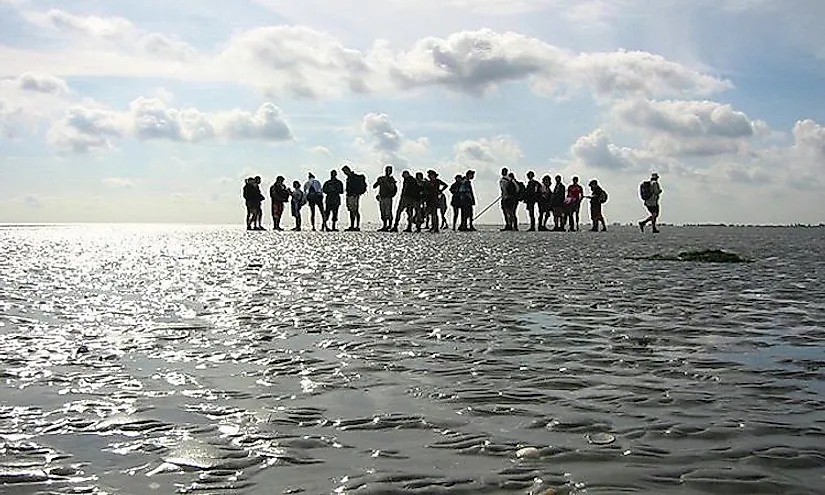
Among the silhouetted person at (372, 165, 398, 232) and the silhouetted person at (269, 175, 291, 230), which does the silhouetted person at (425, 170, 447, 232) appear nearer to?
the silhouetted person at (372, 165, 398, 232)

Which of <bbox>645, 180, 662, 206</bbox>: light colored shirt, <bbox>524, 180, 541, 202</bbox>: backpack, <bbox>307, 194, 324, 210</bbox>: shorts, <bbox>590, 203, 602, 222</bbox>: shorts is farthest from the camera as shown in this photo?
<bbox>307, 194, 324, 210</bbox>: shorts

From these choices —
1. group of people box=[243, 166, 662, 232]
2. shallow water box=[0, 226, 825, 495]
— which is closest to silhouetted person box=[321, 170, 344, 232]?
group of people box=[243, 166, 662, 232]

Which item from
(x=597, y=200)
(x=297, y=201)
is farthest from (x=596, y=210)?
(x=297, y=201)

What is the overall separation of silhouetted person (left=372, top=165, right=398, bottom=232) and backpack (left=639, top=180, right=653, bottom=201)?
829 centimetres

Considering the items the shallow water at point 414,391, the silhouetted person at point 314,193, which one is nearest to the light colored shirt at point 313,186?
the silhouetted person at point 314,193

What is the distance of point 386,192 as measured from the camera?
3162 centimetres

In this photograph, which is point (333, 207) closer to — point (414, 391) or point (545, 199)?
point (545, 199)

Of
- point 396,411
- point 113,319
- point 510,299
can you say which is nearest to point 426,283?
point 510,299

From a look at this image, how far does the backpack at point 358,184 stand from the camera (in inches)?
Result: 1271

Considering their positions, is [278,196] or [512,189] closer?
[512,189]

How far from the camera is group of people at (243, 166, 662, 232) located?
102ft

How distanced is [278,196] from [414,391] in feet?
105

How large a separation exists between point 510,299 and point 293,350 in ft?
11.7

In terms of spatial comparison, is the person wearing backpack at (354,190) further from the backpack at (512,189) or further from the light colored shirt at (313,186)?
the backpack at (512,189)
